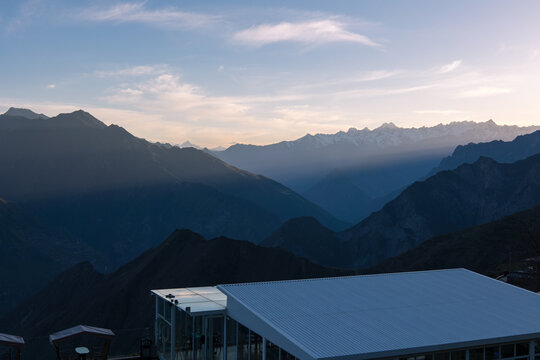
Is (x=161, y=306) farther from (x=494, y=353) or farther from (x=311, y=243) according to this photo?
(x=311, y=243)

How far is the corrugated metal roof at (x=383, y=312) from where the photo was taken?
63.7ft

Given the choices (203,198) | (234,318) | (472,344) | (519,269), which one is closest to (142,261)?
(519,269)

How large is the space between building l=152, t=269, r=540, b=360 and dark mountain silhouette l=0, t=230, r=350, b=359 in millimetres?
46227

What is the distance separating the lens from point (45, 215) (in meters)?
174

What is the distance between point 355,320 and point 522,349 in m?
6.89

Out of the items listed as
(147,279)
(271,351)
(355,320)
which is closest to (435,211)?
(147,279)

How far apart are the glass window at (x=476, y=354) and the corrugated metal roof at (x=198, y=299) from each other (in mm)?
10608

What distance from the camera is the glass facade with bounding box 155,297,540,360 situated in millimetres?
20469

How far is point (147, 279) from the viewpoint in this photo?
7956 cm

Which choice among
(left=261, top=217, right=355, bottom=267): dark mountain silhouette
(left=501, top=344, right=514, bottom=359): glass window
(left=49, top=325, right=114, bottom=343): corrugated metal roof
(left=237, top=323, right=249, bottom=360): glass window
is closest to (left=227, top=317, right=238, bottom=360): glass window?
(left=237, top=323, right=249, bottom=360): glass window

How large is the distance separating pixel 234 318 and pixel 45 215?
548ft

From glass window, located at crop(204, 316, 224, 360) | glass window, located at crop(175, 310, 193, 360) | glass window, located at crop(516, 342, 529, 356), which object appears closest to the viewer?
glass window, located at crop(516, 342, 529, 356)

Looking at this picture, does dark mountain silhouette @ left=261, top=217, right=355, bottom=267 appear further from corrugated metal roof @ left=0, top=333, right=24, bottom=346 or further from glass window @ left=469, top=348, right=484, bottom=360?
glass window @ left=469, top=348, right=484, bottom=360

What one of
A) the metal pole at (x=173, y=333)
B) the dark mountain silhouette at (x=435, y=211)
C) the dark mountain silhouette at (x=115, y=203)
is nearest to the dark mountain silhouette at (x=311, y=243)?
the dark mountain silhouette at (x=435, y=211)
